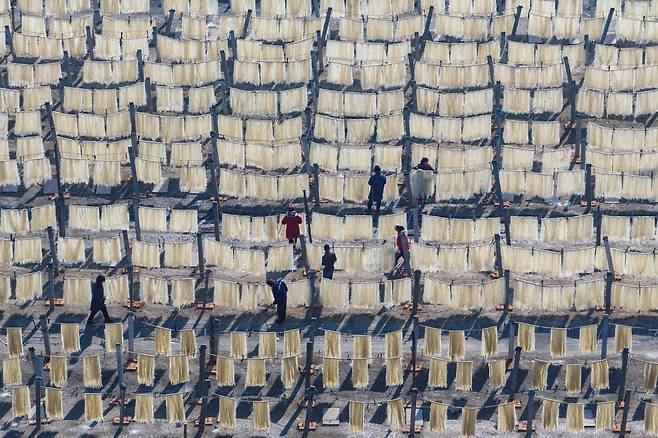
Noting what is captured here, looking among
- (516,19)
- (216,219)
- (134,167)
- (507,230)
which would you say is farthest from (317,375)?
(516,19)

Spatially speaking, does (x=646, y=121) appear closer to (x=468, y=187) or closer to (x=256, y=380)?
(x=468, y=187)

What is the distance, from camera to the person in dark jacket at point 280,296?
58.1 m

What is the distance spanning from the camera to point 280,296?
58.1 m

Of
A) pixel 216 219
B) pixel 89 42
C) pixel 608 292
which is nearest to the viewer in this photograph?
pixel 608 292

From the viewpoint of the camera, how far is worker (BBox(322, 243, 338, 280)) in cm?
5994

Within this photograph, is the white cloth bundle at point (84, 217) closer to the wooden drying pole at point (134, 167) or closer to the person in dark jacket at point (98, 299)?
the wooden drying pole at point (134, 167)

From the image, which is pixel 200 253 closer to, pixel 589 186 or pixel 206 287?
pixel 206 287

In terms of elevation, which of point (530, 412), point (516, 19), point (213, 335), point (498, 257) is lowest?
point (530, 412)

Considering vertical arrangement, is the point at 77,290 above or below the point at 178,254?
below

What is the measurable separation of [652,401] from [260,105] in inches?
819

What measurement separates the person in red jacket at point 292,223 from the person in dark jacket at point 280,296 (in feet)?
10.7

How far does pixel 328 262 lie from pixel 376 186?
4858 mm

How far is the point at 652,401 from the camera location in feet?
181

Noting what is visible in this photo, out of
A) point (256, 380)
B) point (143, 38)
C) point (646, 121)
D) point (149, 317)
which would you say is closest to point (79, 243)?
point (149, 317)
